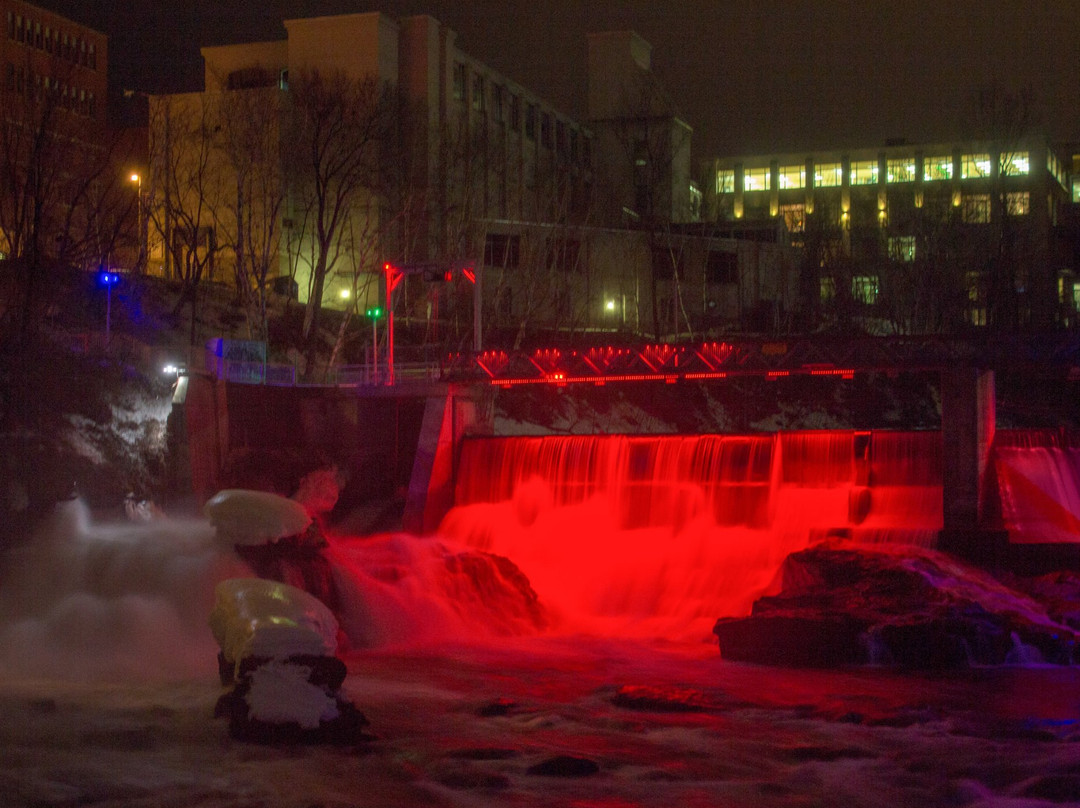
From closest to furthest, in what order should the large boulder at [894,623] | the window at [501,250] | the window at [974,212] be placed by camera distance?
1. the large boulder at [894,623]
2. the window at [501,250]
3. the window at [974,212]

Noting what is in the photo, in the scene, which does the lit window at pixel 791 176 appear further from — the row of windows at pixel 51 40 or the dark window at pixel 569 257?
the row of windows at pixel 51 40

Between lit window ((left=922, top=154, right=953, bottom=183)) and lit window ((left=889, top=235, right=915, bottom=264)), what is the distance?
32098 millimetres

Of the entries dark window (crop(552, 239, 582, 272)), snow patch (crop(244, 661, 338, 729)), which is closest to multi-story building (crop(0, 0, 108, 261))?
snow patch (crop(244, 661, 338, 729))

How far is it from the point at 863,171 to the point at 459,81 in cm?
4676

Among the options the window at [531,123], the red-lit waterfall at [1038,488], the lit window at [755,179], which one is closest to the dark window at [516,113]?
the window at [531,123]

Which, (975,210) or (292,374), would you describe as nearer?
(292,374)

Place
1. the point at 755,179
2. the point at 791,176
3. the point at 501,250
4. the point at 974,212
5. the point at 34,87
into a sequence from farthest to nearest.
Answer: the point at 755,179, the point at 791,176, the point at 974,212, the point at 501,250, the point at 34,87

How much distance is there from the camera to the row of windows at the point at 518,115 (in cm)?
6406

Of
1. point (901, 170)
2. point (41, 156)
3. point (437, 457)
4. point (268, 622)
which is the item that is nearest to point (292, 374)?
point (437, 457)

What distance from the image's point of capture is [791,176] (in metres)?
102

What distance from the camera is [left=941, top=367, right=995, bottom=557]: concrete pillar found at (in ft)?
88.0

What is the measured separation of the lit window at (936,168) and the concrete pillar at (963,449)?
69738mm

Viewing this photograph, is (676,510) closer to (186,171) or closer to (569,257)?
(569,257)

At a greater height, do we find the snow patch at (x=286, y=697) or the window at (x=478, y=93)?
the window at (x=478, y=93)
